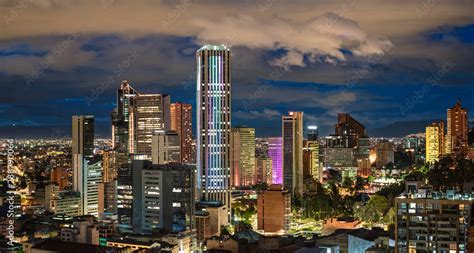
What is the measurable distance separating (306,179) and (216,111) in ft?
25.8

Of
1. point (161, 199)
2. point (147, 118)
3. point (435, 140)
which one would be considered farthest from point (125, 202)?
point (435, 140)

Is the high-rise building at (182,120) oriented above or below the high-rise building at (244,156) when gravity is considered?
above

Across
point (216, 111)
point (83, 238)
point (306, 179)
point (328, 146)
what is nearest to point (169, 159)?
point (216, 111)

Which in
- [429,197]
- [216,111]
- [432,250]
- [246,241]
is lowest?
[246,241]

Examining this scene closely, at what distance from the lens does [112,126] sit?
30.9 m

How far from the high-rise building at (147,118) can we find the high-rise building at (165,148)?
3.36 m

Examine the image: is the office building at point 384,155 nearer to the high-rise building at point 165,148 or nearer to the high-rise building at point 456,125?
the high-rise building at point 456,125

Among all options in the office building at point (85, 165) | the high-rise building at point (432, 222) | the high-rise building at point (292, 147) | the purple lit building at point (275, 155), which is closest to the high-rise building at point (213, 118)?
the office building at point (85, 165)

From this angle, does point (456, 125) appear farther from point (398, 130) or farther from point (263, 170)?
point (398, 130)

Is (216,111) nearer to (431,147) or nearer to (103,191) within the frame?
(103,191)

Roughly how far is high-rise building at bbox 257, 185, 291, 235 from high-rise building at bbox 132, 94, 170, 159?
1163 centimetres

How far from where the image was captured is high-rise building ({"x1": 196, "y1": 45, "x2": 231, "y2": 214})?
2108 cm

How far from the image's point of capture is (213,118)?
21.5 m

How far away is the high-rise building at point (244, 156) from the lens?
2880 centimetres
